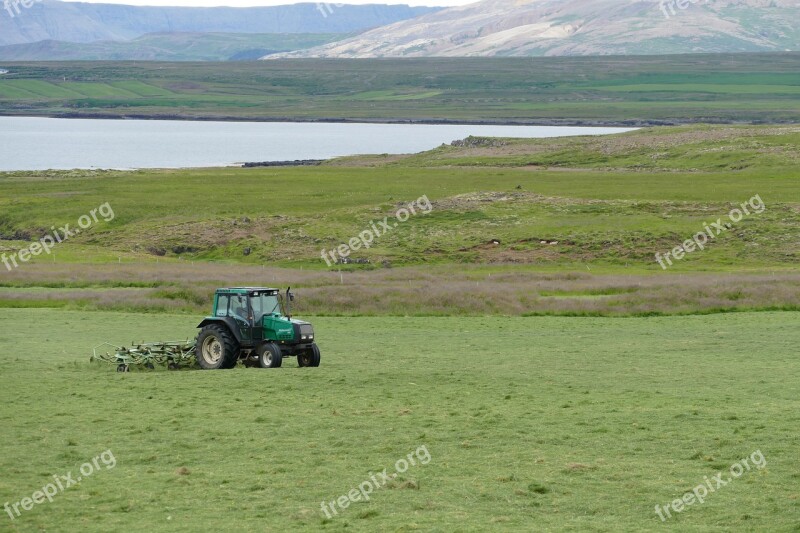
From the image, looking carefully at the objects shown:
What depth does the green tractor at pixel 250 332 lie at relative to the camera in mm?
31641

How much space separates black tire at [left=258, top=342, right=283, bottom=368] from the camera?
31812 mm

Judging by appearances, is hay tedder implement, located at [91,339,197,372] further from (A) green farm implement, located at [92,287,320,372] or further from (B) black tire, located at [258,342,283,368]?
(B) black tire, located at [258,342,283,368]

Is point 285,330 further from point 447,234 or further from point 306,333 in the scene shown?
point 447,234

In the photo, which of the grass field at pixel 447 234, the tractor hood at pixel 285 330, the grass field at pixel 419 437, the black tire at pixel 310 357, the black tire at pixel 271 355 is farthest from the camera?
the grass field at pixel 447 234

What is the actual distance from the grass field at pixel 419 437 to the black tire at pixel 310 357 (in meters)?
0.71

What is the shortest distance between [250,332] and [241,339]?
333 mm

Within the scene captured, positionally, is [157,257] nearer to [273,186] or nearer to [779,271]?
[273,186]

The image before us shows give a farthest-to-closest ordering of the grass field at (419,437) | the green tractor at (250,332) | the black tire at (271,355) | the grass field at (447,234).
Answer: the grass field at (447,234), the black tire at (271,355), the green tractor at (250,332), the grass field at (419,437)

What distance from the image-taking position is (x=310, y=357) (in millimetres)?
32531

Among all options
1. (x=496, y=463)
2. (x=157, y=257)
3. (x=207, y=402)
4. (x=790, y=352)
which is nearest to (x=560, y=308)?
(x=790, y=352)

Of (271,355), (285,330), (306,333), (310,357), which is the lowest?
(310,357)

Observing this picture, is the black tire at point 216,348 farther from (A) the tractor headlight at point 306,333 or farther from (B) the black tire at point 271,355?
(A) the tractor headlight at point 306,333

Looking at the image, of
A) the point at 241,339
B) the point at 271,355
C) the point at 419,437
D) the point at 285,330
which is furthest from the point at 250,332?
the point at 419,437

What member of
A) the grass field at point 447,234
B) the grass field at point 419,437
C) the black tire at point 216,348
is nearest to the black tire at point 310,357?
the grass field at point 419,437
